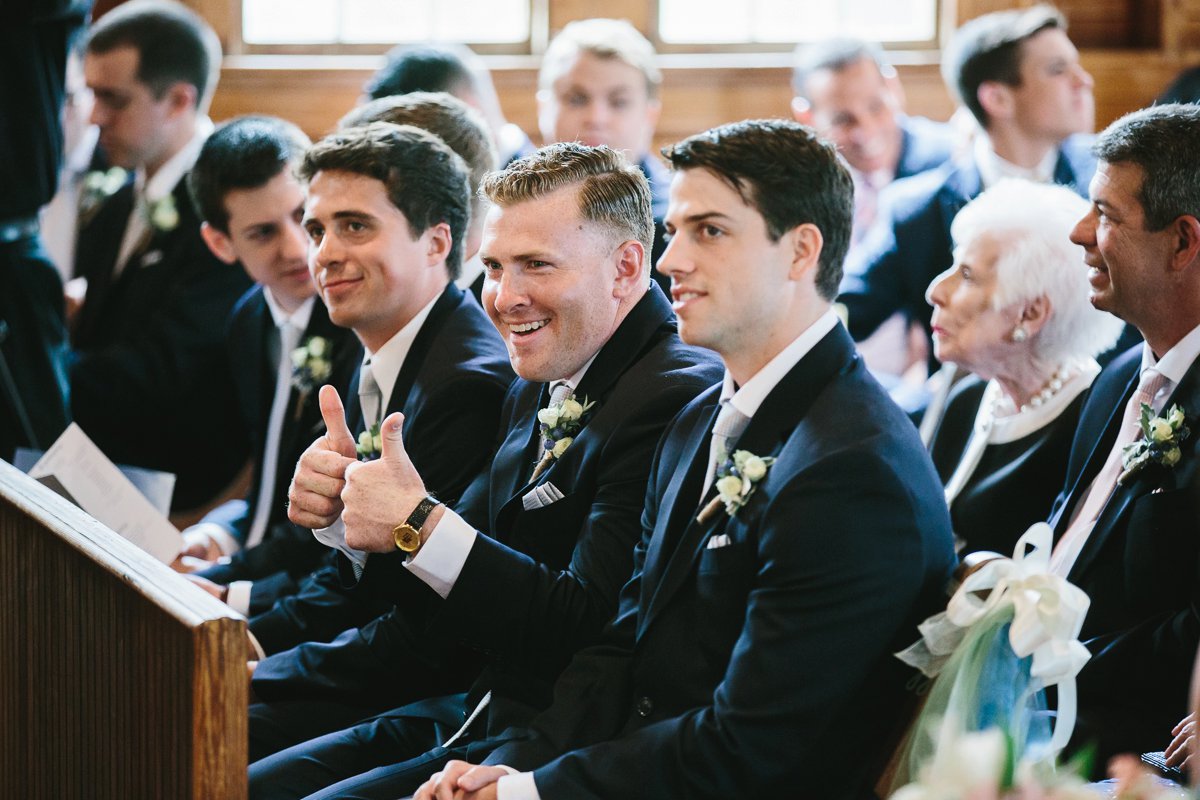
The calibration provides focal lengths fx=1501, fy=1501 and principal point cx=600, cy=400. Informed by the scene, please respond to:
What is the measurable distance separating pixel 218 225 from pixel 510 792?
2484 mm

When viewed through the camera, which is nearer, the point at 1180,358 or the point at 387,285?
the point at 1180,358

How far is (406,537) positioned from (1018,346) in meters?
1.55

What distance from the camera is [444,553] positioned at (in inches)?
95.0

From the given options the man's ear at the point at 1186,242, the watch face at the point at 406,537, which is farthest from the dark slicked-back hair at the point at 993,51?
the watch face at the point at 406,537

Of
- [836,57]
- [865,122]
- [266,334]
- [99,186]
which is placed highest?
[836,57]

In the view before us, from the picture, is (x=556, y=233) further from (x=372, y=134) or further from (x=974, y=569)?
(x=974, y=569)

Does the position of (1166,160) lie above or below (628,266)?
above

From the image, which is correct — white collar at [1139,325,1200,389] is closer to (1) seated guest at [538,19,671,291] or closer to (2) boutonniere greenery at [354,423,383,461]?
(2) boutonniere greenery at [354,423,383,461]

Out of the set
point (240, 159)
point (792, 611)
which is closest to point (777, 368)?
point (792, 611)

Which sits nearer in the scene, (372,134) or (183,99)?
(372,134)

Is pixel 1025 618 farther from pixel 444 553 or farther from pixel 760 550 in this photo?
pixel 444 553

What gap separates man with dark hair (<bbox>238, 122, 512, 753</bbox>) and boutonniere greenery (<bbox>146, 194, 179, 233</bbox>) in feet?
5.50

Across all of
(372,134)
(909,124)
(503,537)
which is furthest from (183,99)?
(503,537)

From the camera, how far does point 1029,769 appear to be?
4.47ft
